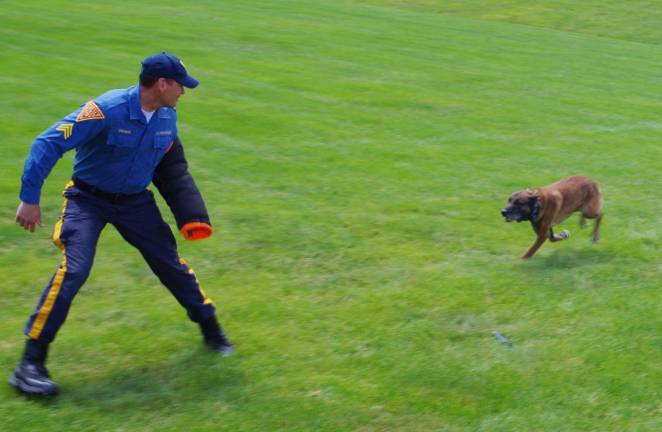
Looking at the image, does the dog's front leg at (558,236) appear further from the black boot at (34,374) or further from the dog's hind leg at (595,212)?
the black boot at (34,374)

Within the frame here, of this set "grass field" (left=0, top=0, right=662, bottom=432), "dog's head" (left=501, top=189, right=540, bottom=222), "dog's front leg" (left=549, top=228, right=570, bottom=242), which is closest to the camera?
"grass field" (left=0, top=0, right=662, bottom=432)

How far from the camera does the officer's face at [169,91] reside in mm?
5805

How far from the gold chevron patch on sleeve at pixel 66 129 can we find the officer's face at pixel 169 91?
60cm

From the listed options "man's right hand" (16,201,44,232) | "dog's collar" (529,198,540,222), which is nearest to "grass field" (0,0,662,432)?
"dog's collar" (529,198,540,222)

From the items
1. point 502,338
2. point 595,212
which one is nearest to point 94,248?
point 502,338

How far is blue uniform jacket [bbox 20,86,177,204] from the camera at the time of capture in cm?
555

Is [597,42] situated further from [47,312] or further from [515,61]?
[47,312]

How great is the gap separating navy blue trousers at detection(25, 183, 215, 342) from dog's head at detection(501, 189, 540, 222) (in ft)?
12.2

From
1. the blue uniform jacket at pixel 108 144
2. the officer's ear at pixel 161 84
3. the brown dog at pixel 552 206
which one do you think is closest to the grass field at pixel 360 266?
the brown dog at pixel 552 206

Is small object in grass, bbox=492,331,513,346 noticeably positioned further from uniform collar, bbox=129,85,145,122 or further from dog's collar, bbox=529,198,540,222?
uniform collar, bbox=129,85,145,122

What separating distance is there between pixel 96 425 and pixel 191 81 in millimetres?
2173

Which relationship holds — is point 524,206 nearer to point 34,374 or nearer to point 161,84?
point 161,84

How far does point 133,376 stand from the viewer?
610cm

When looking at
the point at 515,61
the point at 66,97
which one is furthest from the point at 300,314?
the point at 515,61
